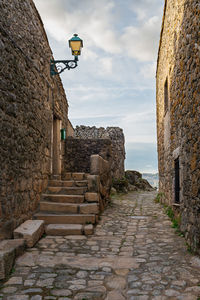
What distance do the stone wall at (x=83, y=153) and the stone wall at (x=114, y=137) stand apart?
4076 mm

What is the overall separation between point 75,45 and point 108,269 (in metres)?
5.29

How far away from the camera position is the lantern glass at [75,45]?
6.66 m

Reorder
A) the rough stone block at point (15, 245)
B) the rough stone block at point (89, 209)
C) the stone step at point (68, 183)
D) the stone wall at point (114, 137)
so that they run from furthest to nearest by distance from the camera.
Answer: the stone wall at point (114, 137), the stone step at point (68, 183), the rough stone block at point (89, 209), the rough stone block at point (15, 245)

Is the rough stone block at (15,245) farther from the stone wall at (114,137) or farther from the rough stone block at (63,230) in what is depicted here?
the stone wall at (114,137)

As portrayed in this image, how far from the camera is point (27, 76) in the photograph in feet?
16.8

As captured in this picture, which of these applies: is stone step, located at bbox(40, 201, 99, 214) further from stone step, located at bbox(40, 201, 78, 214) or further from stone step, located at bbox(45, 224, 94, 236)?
stone step, located at bbox(45, 224, 94, 236)

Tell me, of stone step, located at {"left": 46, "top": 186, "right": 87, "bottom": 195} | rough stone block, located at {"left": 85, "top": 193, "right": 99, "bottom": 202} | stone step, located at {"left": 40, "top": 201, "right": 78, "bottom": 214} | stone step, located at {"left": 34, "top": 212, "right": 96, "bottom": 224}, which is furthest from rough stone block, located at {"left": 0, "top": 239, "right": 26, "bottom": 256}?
stone step, located at {"left": 46, "top": 186, "right": 87, "bottom": 195}

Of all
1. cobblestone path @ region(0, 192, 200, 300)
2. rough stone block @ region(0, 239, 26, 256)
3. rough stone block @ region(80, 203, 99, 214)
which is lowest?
cobblestone path @ region(0, 192, 200, 300)

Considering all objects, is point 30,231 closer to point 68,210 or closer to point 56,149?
point 68,210

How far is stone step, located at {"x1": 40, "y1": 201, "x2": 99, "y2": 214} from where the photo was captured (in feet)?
18.5

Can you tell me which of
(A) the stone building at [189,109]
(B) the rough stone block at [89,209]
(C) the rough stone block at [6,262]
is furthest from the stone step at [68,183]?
(C) the rough stone block at [6,262]

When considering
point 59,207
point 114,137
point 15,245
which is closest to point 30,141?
point 59,207

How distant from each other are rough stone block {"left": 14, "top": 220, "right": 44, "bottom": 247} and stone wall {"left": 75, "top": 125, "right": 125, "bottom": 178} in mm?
8429

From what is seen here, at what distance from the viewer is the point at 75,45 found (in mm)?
6680
